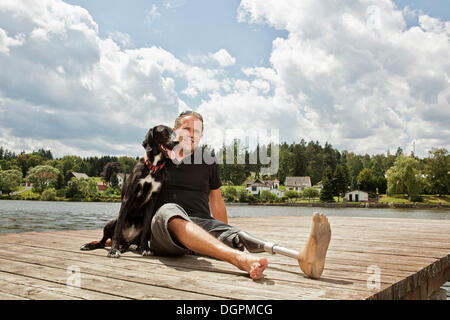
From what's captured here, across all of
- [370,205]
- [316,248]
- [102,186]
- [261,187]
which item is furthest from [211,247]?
[102,186]

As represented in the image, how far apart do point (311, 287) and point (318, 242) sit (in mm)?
247

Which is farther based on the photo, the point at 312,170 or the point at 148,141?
the point at 312,170

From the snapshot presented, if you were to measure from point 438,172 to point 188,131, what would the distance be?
6807 centimetres

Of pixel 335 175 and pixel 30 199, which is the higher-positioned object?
pixel 335 175

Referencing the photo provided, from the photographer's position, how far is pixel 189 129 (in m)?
2.95

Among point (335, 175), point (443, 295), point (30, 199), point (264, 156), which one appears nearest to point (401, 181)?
point (335, 175)

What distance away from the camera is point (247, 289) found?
1.84 meters

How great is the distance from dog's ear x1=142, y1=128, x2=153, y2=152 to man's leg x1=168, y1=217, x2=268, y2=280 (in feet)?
2.36

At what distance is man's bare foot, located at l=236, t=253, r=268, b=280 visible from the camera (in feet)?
6.62

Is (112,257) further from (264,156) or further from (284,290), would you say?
(264,156)

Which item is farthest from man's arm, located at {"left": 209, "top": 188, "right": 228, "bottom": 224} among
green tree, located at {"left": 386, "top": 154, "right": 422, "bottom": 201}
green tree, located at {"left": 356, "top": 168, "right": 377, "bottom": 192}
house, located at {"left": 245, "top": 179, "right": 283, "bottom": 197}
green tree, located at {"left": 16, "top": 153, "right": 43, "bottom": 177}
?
green tree, located at {"left": 16, "top": 153, "right": 43, "bottom": 177}

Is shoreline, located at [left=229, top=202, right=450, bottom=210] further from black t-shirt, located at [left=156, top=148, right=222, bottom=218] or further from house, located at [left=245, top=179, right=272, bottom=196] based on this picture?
black t-shirt, located at [left=156, top=148, right=222, bottom=218]

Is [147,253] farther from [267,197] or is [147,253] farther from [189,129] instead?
[267,197]
